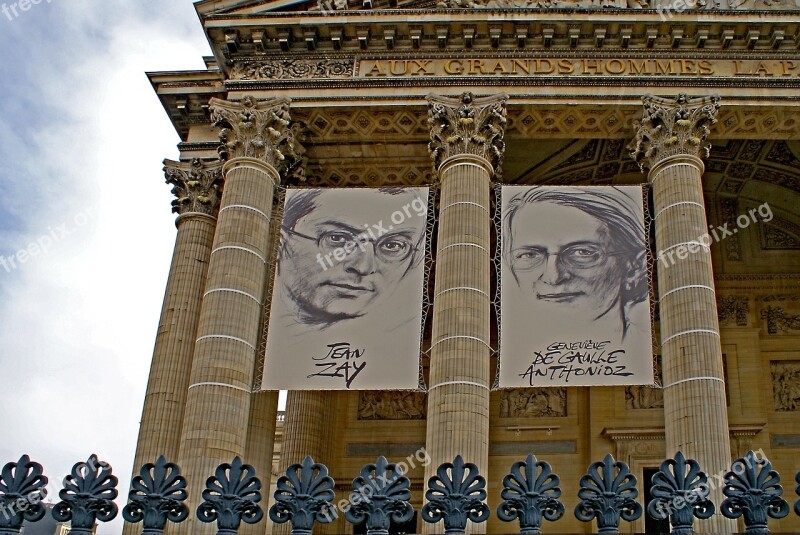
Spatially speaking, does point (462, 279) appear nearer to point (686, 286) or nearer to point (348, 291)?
point (348, 291)

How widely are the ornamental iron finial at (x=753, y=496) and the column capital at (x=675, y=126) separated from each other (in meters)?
12.1

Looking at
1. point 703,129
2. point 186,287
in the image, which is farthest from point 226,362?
point 703,129

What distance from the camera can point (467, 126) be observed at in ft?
55.0

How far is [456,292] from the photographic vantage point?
49.8ft

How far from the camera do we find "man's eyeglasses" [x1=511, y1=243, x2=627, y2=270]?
16.1m

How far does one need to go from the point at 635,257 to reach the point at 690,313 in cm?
178

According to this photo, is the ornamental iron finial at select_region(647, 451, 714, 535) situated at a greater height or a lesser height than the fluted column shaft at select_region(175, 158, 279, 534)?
lesser

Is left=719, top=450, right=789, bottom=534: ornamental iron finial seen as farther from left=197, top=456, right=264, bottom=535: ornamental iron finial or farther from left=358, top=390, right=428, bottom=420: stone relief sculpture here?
left=358, top=390, right=428, bottom=420: stone relief sculpture

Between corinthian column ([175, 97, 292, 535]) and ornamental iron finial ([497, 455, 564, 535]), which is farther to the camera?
corinthian column ([175, 97, 292, 535])

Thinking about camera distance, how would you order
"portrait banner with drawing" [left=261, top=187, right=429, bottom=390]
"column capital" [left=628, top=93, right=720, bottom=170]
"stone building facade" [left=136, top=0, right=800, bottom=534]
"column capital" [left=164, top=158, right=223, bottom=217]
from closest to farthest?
"stone building facade" [left=136, top=0, right=800, bottom=534] < "portrait banner with drawing" [left=261, top=187, right=429, bottom=390] < "column capital" [left=628, top=93, right=720, bottom=170] < "column capital" [left=164, top=158, right=223, bottom=217]

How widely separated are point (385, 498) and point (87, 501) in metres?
1.77

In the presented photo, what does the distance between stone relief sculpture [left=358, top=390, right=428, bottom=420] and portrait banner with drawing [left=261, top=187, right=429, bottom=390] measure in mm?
5942

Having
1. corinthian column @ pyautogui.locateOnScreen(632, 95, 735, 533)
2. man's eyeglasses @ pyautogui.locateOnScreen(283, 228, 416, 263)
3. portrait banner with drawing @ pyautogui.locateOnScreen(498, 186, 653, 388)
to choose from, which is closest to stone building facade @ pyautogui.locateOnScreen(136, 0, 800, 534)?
corinthian column @ pyautogui.locateOnScreen(632, 95, 735, 533)

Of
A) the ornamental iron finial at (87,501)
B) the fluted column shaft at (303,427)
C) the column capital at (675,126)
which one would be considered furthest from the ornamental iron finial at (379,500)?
the fluted column shaft at (303,427)
